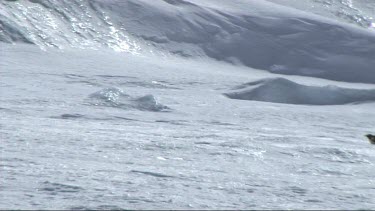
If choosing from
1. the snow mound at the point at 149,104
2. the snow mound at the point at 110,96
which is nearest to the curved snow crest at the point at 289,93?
the snow mound at the point at 149,104

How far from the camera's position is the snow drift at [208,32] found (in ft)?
28.1

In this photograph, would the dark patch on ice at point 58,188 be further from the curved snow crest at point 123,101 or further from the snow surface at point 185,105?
the curved snow crest at point 123,101

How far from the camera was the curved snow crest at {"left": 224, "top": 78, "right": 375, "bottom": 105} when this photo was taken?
24.3 ft

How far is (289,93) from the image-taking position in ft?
24.9

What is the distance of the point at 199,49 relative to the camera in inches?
368

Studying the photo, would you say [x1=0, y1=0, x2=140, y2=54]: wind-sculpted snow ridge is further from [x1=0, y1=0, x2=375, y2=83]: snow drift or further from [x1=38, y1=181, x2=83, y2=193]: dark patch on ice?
[x1=38, y1=181, x2=83, y2=193]: dark patch on ice

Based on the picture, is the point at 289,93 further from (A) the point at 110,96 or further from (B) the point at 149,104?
(A) the point at 110,96

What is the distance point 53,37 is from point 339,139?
3716mm

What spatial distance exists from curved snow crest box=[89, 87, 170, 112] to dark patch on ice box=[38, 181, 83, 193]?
2561 millimetres

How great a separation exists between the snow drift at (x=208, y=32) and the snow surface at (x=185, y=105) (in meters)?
0.02

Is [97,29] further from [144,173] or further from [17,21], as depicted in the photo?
[144,173]

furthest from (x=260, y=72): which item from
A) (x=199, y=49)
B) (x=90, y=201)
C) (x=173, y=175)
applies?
(x=90, y=201)

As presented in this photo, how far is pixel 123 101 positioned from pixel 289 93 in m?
2.08

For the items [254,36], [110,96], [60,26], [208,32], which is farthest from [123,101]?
[254,36]
